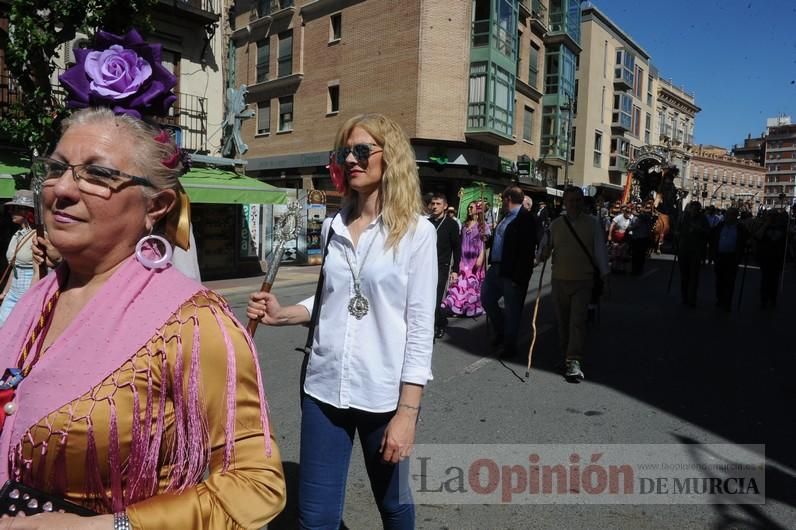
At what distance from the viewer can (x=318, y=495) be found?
2.16 meters

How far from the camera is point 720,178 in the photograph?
89.4m

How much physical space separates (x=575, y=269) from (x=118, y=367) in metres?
5.35

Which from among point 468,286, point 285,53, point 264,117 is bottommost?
point 468,286

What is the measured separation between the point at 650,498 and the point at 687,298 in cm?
867

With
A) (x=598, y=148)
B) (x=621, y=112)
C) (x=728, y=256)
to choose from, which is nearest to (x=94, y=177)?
(x=728, y=256)

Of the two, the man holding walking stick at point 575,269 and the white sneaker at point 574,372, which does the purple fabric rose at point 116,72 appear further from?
the white sneaker at point 574,372

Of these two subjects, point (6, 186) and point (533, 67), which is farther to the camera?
point (533, 67)

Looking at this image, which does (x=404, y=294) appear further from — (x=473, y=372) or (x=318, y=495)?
(x=473, y=372)

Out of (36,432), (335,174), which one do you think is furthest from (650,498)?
(36,432)

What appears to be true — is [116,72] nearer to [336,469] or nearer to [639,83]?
[336,469]

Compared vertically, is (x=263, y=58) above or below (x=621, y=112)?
below

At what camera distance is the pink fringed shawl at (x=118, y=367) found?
3.95 feet

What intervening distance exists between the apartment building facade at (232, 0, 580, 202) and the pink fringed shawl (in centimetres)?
2299

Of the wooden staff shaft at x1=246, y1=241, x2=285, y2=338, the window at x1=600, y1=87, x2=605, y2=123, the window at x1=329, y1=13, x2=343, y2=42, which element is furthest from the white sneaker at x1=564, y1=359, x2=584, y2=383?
the window at x1=600, y1=87, x2=605, y2=123
